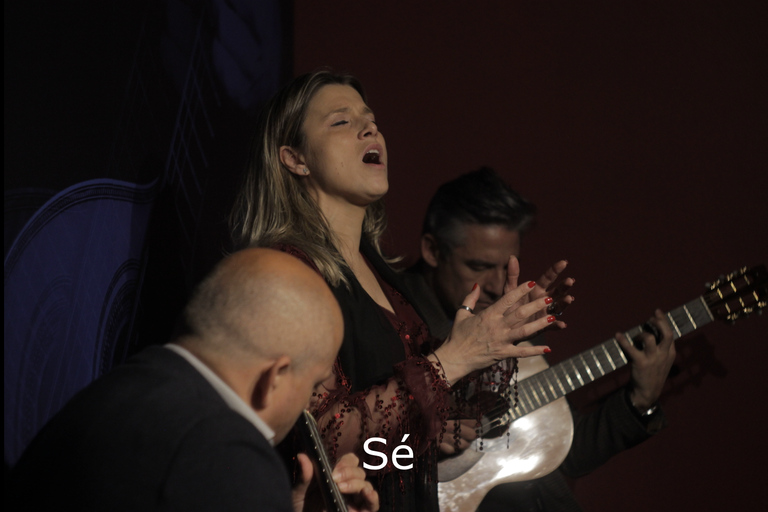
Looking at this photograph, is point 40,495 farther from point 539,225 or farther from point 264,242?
point 539,225

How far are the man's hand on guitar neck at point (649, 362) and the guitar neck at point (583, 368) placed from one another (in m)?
0.03

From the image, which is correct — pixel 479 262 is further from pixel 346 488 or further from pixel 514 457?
pixel 346 488

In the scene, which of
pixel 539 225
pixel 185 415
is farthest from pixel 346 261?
pixel 539 225

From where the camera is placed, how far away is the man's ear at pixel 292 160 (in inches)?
60.0

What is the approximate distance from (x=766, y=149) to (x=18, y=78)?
2.23 metres

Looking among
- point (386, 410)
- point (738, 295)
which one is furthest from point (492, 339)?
point (738, 295)

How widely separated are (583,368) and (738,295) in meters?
0.50

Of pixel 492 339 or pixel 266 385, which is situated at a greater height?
pixel 266 385

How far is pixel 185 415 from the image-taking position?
0.70 metres

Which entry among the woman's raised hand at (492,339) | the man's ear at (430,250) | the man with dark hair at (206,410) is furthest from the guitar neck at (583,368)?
the man with dark hair at (206,410)

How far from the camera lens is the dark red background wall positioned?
2.37 metres

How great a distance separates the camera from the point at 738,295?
208cm

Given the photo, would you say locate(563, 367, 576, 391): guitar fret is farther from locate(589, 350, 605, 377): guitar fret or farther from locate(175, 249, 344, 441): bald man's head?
locate(175, 249, 344, 441): bald man's head

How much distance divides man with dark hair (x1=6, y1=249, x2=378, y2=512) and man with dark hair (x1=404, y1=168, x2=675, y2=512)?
1207 mm
